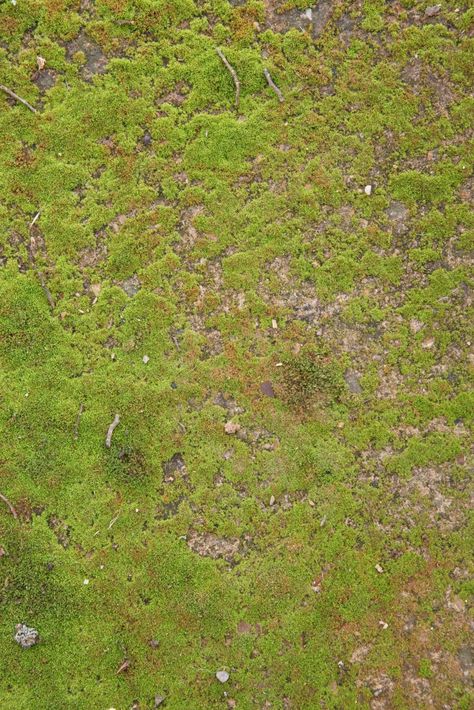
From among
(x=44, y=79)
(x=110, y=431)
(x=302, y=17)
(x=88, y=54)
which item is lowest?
(x=110, y=431)

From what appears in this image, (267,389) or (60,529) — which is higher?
(267,389)

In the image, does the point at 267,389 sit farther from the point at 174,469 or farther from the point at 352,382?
the point at 174,469

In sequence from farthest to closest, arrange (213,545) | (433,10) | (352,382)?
(433,10) → (352,382) → (213,545)

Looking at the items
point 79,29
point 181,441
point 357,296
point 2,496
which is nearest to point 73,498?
point 2,496

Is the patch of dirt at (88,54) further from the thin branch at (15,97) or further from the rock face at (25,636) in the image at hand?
the rock face at (25,636)

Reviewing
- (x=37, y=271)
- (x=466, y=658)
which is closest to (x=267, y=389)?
(x=37, y=271)

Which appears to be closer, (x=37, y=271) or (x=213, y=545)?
(x=213, y=545)

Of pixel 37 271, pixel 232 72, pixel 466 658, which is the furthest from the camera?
pixel 232 72
